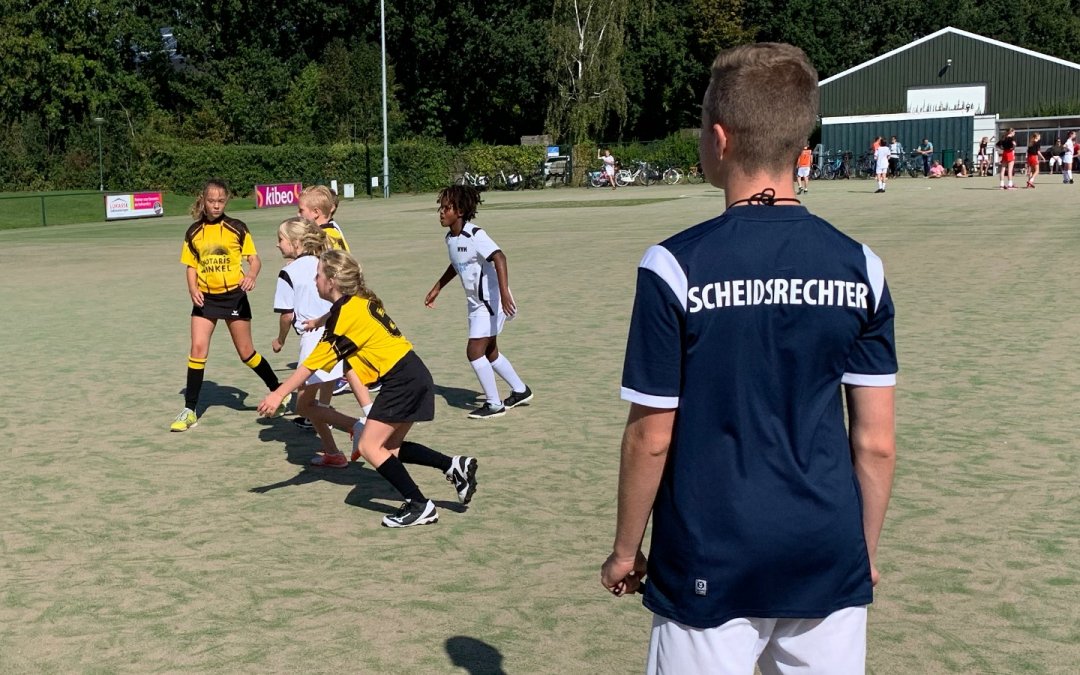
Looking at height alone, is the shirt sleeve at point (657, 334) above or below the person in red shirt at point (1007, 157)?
below

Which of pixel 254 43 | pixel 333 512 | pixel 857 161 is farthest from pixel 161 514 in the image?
pixel 254 43

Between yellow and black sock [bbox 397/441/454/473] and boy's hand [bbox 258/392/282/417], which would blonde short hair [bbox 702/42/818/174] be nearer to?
boy's hand [bbox 258/392/282/417]

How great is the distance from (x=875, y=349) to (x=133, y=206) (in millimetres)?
41718

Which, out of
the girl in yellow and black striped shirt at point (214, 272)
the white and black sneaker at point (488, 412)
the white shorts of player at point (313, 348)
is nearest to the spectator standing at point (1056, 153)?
the white and black sneaker at point (488, 412)

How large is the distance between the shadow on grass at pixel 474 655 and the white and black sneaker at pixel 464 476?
172cm

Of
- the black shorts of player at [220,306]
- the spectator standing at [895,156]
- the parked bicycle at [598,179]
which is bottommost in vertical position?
the black shorts of player at [220,306]

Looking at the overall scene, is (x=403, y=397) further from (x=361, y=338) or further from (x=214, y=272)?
(x=214, y=272)

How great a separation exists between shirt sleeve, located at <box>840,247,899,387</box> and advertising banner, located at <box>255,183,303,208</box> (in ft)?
153

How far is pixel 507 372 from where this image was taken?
9.09 m

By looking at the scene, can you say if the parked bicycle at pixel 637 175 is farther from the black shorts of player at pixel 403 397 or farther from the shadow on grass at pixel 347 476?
the black shorts of player at pixel 403 397

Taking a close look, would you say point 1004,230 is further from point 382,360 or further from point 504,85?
point 504,85

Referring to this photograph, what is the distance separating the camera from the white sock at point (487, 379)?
8969mm

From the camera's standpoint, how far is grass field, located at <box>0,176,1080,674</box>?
4.76 m

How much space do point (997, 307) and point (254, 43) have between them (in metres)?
71.1
